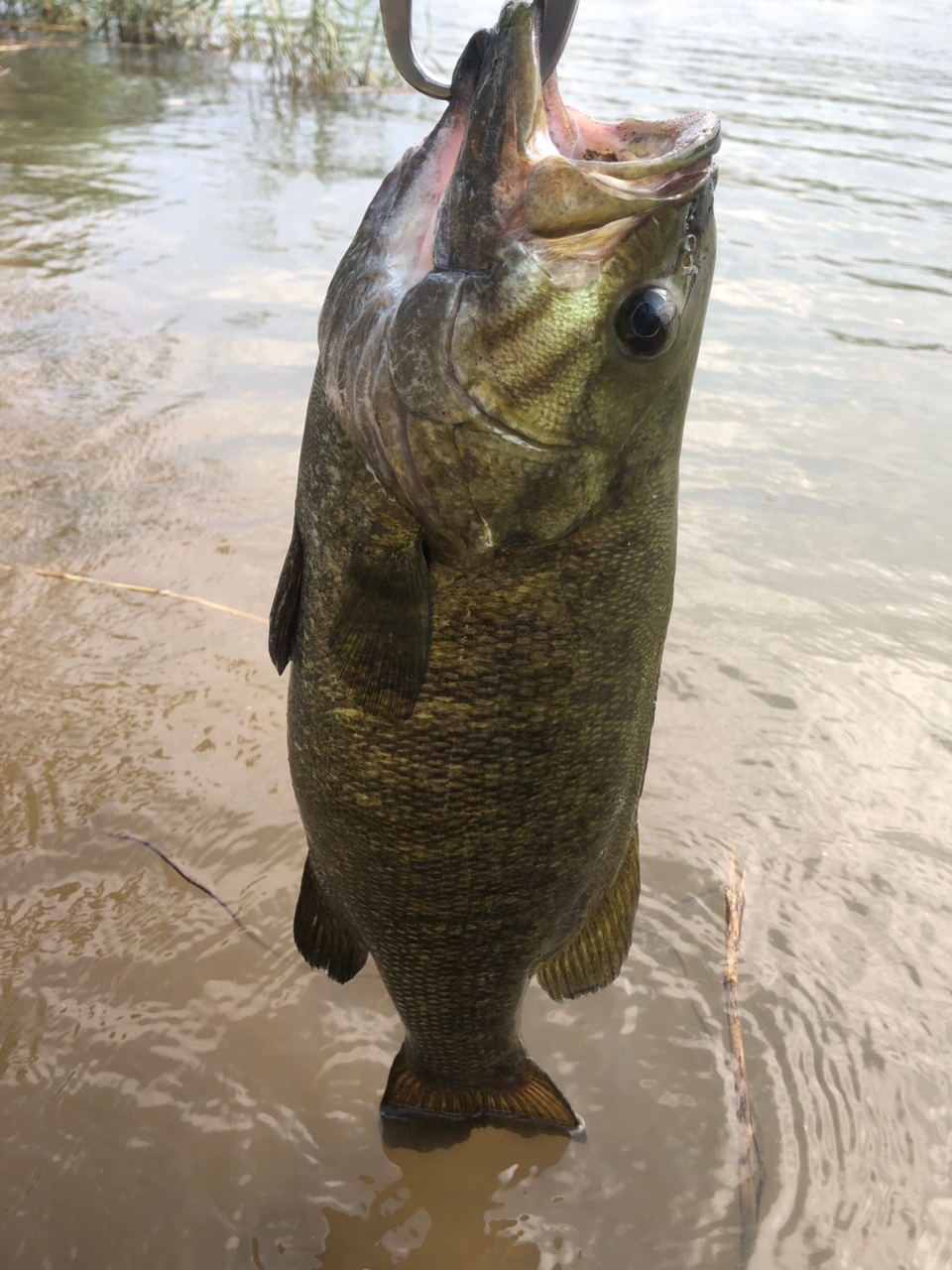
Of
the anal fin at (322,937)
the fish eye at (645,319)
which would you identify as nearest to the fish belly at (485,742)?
the anal fin at (322,937)

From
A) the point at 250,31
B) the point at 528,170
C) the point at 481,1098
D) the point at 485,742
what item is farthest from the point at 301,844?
the point at 250,31

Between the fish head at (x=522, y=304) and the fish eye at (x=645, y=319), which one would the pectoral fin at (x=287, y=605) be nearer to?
the fish head at (x=522, y=304)

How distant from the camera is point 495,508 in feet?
5.21

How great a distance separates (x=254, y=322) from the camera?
6.43 meters

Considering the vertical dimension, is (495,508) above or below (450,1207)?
above

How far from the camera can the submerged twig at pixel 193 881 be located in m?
2.88

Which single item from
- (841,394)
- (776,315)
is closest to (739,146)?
(776,315)

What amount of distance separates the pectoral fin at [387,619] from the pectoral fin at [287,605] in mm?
174

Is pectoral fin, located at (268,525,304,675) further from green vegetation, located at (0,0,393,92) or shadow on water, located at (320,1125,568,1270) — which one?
green vegetation, located at (0,0,393,92)

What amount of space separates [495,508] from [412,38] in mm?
780

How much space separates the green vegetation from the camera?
1231 centimetres

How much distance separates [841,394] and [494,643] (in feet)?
17.5

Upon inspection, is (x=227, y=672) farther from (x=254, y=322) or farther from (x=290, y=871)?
(x=254, y=322)

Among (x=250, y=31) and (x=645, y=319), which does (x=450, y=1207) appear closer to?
(x=645, y=319)
